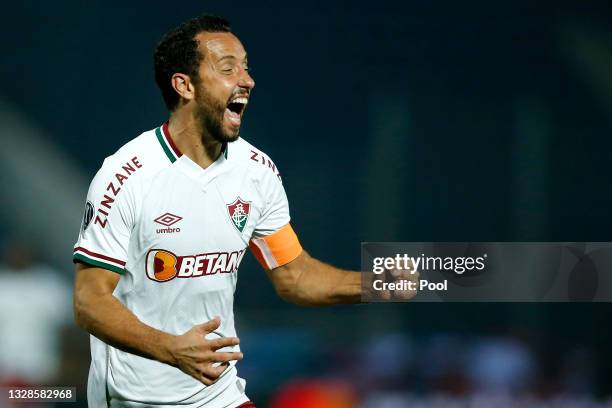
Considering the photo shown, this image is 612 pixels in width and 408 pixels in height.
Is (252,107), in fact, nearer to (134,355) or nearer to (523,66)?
(523,66)

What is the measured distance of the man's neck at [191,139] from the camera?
3969 millimetres

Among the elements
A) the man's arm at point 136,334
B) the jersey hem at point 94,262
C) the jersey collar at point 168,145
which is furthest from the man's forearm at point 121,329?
the jersey collar at point 168,145

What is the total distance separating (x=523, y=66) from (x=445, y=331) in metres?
2.10

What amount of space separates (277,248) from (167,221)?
60 centimetres

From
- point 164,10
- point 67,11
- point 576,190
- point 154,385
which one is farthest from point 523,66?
point 154,385

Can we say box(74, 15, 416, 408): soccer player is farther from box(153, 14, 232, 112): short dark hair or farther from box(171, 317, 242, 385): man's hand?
box(171, 317, 242, 385): man's hand

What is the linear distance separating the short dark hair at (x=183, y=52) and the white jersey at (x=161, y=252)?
8.8 inches

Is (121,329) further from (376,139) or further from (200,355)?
(376,139)

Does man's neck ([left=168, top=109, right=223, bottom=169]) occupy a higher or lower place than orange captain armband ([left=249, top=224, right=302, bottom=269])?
higher

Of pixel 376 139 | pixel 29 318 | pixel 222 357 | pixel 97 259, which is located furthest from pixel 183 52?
pixel 376 139

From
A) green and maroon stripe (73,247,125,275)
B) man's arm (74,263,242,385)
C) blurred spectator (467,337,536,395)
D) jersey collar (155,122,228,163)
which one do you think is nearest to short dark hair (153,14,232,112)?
jersey collar (155,122,228,163)

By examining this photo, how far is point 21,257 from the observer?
7.42 meters

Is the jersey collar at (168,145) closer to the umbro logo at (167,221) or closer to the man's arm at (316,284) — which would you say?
the umbro logo at (167,221)

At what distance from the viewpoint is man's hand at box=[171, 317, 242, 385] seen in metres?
3.28
